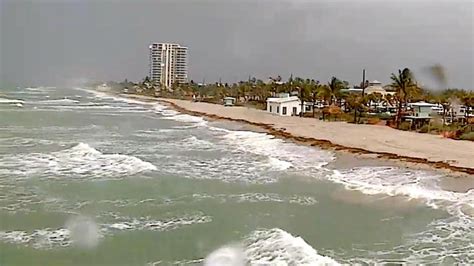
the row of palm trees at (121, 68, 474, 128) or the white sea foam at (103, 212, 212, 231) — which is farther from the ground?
the row of palm trees at (121, 68, 474, 128)

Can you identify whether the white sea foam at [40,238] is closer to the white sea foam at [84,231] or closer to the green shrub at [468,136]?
the white sea foam at [84,231]

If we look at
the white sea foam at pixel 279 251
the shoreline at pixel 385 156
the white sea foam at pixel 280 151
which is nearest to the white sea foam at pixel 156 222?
the white sea foam at pixel 279 251

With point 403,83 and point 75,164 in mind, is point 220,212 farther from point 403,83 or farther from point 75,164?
point 403,83

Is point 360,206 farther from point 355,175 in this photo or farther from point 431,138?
point 431,138

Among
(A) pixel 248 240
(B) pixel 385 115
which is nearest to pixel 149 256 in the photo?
(A) pixel 248 240

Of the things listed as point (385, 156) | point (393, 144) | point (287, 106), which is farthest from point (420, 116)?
point (385, 156)

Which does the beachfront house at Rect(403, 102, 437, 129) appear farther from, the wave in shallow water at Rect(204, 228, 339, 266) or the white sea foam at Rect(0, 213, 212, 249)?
the wave in shallow water at Rect(204, 228, 339, 266)

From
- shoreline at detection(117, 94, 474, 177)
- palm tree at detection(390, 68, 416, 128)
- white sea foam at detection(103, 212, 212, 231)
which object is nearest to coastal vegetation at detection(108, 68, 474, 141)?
palm tree at detection(390, 68, 416, 128)
